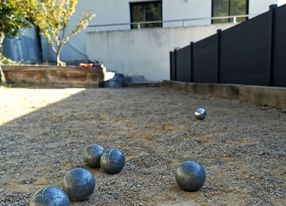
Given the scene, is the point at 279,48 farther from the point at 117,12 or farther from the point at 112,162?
the point at 117,12

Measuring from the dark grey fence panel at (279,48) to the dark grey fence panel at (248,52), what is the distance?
0.54 feet

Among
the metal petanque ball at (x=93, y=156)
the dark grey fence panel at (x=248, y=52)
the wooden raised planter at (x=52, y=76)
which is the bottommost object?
the wooden raised planter at (x=52, y=76)

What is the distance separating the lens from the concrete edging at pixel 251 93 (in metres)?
5.70

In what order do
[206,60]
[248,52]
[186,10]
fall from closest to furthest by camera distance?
1. [248,52]
2. [206,60]
3. [186,10]

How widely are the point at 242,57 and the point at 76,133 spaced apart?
15.4 feet

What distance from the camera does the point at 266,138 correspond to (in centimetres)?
390

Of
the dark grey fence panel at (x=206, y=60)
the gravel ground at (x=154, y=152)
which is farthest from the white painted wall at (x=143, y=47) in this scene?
the gravel ground at (x=154, y=152)

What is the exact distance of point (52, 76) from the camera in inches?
527

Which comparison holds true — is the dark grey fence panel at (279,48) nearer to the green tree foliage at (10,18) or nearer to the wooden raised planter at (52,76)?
the wooden raised planter at (52,76)

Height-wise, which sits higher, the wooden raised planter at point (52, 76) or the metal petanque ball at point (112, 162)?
the metal petanque ball at point (112, 162)

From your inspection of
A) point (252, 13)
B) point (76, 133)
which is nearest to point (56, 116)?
point (76, 133)

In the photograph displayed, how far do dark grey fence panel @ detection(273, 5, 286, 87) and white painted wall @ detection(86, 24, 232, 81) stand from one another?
10.5 meters

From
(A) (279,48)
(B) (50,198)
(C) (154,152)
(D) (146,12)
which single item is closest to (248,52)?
(A) (279,48)

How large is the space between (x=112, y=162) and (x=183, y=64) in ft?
36.0
